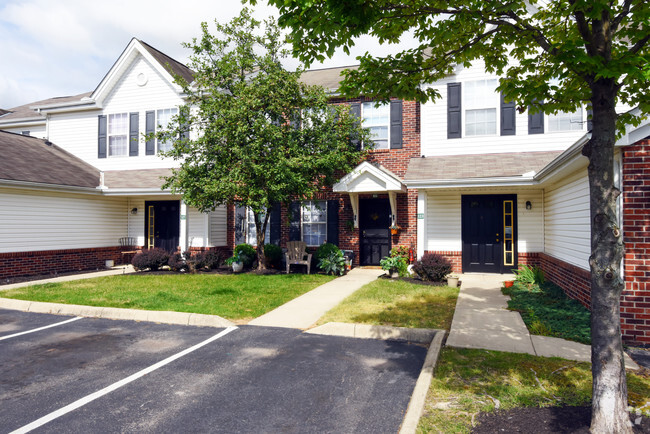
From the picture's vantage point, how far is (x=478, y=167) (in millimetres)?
11602

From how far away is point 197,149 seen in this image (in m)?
12.8

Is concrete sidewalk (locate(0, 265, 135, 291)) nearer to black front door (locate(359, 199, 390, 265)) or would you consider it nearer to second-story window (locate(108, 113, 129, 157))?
second-story window (locate(108, 113, 129, 157))

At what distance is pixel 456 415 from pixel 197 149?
11.3 meters

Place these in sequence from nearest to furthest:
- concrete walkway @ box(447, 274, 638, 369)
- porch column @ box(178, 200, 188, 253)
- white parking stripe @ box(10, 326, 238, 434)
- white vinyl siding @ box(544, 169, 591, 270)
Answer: white parking stripe @ box(10, 326, 238, 434)
concrete walkway @ box(447, 274, 638, 369)
white vinyl siding @ box(544, 169, 591, 270)
porch column @ box(178, 200, 188, 253)

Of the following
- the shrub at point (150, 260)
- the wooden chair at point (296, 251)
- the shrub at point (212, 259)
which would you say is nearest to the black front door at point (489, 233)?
the wooden chair at point (296, 251)

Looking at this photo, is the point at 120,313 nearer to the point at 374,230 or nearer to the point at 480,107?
the point at 374,230

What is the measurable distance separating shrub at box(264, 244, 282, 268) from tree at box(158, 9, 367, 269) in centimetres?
240

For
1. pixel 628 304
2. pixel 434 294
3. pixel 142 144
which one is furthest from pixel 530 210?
pixel 142 144

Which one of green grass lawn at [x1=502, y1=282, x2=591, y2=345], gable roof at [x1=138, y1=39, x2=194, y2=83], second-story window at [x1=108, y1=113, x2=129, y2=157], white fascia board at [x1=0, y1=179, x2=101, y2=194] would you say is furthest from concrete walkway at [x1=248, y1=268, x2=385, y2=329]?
second-story window at [x1=108, y1=113, x2=129, y2=157]

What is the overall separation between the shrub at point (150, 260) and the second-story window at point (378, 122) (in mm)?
8699

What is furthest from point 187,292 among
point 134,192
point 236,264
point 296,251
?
point 134,192

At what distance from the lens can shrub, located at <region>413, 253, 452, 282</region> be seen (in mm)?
10789

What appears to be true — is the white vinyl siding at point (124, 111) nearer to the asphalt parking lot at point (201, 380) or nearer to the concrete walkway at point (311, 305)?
the concrete walkway at point (311, 305)

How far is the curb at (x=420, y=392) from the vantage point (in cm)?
350
